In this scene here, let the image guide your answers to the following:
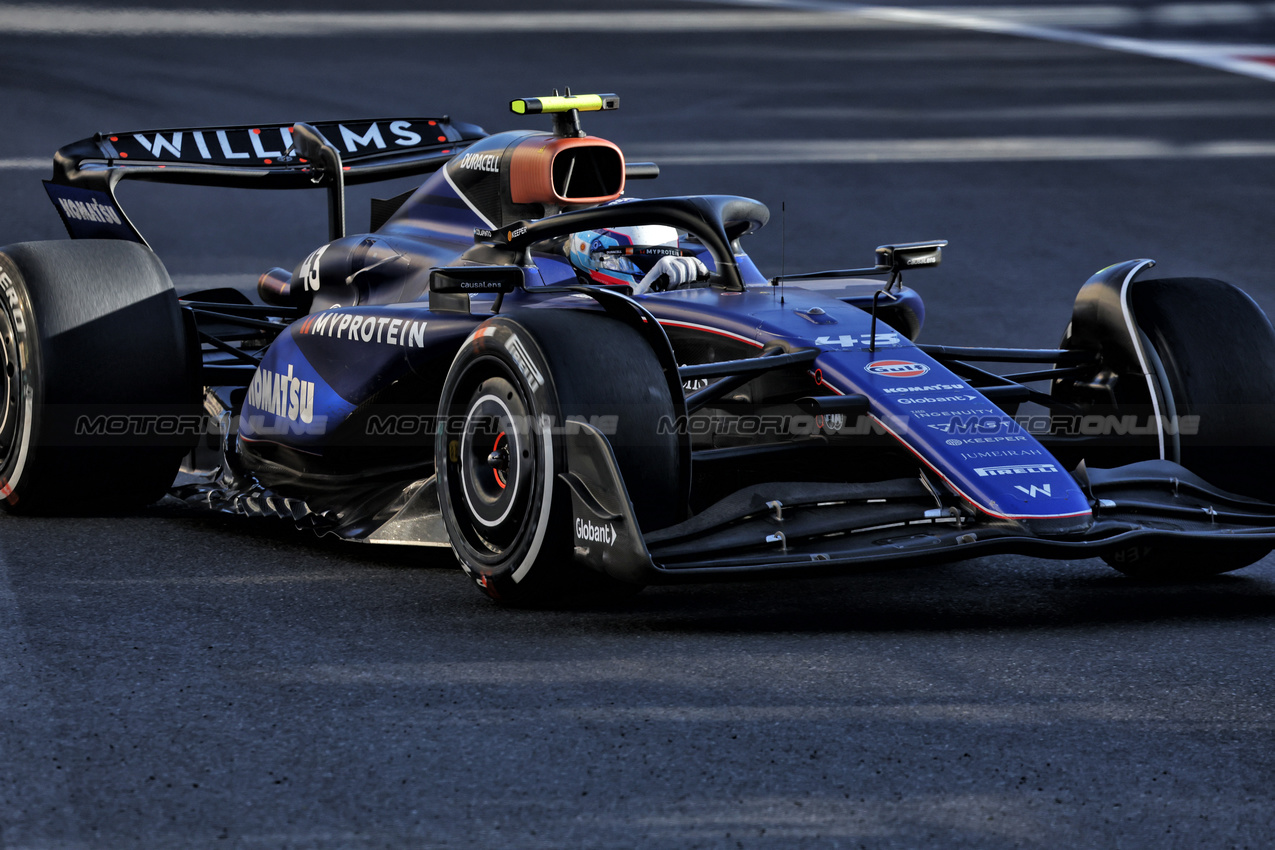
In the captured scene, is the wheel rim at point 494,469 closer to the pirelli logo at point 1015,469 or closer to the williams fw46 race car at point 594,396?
the williams fw46 race car at point 594,396

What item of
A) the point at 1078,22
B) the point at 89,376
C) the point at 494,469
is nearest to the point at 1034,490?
the point at 494,469

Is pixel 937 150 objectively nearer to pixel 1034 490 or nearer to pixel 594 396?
pixel 1034 490

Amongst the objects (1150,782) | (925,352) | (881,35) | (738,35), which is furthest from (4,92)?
(1150,782)

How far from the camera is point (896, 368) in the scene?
4934 mm

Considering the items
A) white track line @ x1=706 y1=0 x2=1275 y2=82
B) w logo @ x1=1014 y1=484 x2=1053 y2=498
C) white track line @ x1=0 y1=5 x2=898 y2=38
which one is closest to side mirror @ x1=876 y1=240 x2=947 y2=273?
w logo @ x1=1014 y1=484 x2=1053 y2=498

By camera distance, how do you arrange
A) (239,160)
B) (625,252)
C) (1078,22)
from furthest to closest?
(1078,22) < (239,160) < (625,252)

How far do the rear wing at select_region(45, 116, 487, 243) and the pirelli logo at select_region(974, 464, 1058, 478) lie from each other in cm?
344

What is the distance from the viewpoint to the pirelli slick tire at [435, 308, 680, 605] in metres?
4.46

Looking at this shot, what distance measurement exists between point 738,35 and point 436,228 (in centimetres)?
1943

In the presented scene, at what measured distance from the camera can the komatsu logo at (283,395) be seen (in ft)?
19.1

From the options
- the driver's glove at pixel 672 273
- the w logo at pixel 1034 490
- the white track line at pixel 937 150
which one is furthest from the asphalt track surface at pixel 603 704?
the white track line at pixel 937 150

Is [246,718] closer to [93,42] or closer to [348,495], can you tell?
[348,495]

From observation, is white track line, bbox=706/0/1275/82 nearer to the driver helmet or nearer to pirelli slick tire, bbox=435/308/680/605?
the driver helmet

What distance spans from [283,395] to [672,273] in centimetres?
143
